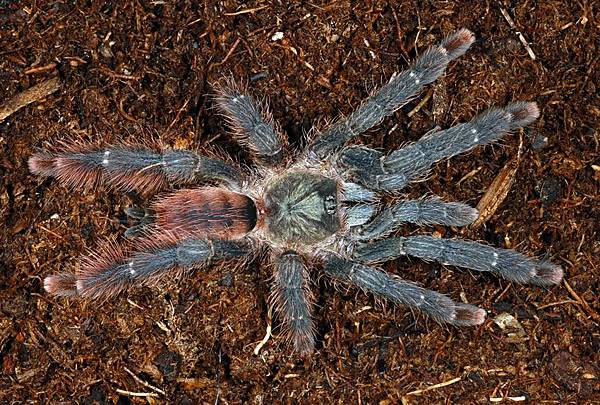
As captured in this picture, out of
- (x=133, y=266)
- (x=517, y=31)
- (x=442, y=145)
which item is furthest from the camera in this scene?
(x=517, y=31)

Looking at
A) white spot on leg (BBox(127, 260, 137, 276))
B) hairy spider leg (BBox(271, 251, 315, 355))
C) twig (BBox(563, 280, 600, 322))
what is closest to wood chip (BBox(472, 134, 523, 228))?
twig (BBox(563, 280, 600, 322))

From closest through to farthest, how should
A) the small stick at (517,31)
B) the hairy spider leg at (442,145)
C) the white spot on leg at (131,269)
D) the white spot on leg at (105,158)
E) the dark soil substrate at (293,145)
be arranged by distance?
the white spot on leg at (131,269) < the white spot on leg at (105,158) < the hairy spider leg at (442,145) < the dark soil substrate at (293,145) < the small stick at (517,31)

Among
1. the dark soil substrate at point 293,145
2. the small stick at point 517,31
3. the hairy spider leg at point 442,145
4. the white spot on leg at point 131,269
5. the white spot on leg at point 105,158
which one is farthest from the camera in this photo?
the small stick at point 517,31

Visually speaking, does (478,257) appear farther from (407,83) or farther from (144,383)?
(144,383)

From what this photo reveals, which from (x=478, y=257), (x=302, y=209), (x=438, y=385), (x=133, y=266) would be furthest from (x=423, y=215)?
(x=133, y=266)

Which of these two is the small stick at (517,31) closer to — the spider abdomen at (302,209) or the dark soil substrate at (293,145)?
the dark soil substrate at (293,145)

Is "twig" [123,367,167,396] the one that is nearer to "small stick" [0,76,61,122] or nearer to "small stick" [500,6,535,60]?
"small stick" [0,76,61,122]

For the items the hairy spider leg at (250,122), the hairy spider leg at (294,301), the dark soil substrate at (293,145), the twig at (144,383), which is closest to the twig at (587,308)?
the dark soil substrate at (293,145)
